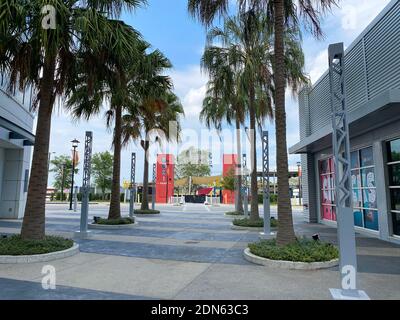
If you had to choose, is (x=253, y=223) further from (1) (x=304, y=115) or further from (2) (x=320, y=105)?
(1) (x=304, y=115)

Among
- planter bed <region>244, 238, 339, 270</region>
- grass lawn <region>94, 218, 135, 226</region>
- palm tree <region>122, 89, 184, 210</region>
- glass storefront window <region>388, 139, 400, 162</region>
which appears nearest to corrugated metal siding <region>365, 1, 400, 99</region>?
glass storefront window <region>388, 139, 400, 162</region>

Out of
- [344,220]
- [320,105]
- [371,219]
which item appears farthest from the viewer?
[320,105]

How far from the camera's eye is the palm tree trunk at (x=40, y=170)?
8.29 metres

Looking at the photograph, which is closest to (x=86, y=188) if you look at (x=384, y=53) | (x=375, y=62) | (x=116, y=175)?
(x=116, y=175)

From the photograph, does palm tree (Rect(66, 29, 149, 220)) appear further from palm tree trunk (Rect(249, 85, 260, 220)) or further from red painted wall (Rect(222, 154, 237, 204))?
red painted wall (Rect(222, 154, 237, 204))

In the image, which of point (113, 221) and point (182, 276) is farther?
point (113, 221)

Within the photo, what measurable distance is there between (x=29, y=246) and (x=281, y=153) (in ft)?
22.3

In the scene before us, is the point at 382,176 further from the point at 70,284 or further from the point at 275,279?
the point at 70,284

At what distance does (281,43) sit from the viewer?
334 inches

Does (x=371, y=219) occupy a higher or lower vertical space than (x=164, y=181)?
lower

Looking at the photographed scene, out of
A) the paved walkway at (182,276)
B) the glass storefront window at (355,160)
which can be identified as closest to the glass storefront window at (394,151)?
the glass storefront window at (355,160)

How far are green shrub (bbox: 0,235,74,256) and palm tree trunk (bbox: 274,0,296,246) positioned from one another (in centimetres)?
574

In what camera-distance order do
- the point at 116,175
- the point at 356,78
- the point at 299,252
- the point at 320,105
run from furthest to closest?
the point at 320,105 → the point at 116,175 → the point at 356,78 → the point at 299,252
